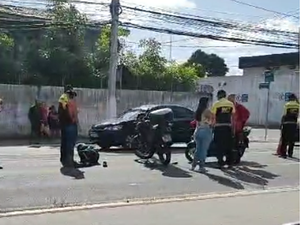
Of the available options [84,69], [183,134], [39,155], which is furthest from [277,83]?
[39,155]

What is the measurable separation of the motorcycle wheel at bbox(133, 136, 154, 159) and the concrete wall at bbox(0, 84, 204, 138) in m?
9.81

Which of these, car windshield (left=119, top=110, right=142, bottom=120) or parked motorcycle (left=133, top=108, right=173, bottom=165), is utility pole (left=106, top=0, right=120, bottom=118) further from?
parked motorcycle (left=133, top=108, right=173, bottom=165)

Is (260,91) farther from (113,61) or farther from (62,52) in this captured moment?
(113,61)

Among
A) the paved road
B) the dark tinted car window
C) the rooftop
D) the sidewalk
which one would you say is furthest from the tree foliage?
the rooftop

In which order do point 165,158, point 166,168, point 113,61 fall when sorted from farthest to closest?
point 113,61
point 165,158
point 166,168

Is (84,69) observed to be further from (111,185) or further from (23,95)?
(111,185)

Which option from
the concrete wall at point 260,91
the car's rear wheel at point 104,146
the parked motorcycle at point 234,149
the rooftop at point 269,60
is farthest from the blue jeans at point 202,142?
the rooftop at point 269,60

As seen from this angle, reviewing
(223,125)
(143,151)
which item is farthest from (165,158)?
(223,125)

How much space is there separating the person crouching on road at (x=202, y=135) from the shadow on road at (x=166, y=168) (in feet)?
1.58

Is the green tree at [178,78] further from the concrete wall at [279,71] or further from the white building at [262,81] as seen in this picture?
the concrete wall at [279,71]

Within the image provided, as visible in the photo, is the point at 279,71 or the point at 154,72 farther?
the point at 279,71

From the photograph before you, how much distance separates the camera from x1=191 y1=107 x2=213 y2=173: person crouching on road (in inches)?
485

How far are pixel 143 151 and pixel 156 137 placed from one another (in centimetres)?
78

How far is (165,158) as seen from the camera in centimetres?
1328
